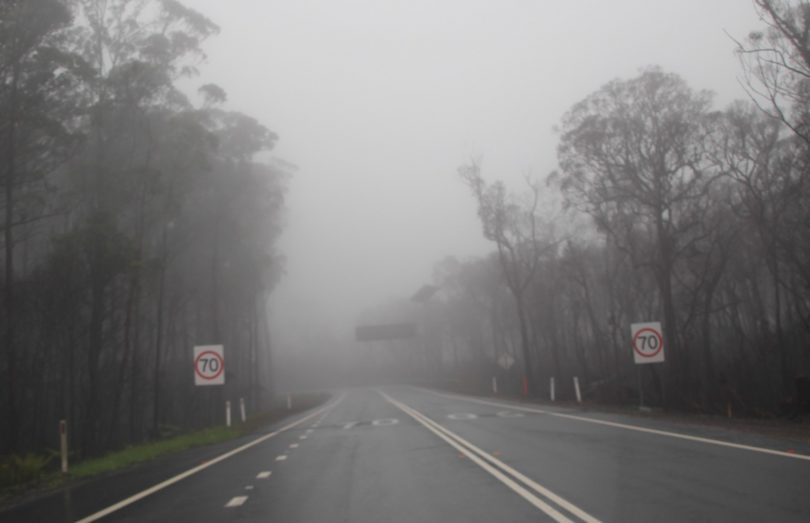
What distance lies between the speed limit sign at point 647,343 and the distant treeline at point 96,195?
56.3 ft

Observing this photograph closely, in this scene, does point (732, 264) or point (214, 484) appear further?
point (732, 264)

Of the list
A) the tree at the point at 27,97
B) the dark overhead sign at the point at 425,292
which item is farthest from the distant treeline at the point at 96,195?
the dark overhead sign at the point at 425,292

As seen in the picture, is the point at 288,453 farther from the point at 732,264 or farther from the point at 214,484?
the point at 732,264

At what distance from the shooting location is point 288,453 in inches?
568

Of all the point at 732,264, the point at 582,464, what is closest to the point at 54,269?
the point at 582,464

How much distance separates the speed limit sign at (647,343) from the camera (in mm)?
20016

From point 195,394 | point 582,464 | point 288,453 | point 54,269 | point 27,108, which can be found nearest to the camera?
point 582,464

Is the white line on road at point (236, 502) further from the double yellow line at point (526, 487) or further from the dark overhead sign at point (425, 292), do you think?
the dark overhead sign at point (425, 292)

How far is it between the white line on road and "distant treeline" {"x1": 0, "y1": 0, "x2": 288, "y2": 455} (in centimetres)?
1547

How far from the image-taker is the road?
7219mm

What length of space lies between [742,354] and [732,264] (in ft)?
57.6

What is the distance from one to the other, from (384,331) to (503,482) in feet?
199

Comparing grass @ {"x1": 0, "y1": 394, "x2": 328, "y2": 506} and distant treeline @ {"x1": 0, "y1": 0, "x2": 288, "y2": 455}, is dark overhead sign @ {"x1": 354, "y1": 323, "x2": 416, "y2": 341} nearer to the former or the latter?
distant treeline @ {"x1": 0, "y1": 0, "x2": 288, "y2": 455}

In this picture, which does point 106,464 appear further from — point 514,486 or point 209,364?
point 514,486
